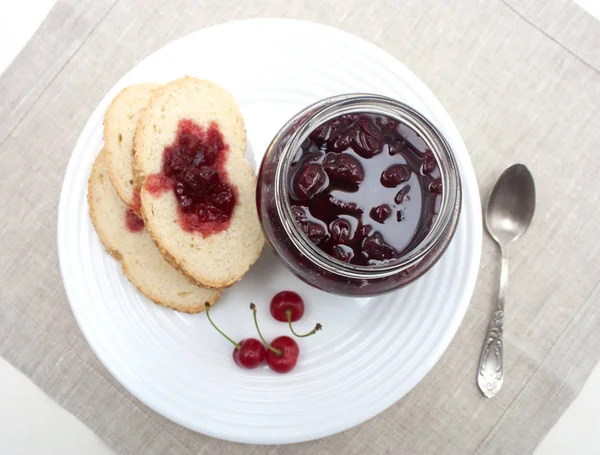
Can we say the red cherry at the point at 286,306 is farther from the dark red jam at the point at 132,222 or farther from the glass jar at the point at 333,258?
the dark red jam at the point at 132,222

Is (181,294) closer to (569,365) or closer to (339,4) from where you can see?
(339,4)

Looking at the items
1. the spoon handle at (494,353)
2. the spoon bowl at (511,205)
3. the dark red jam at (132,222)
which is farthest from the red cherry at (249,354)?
the spoon bowl at (511,205)

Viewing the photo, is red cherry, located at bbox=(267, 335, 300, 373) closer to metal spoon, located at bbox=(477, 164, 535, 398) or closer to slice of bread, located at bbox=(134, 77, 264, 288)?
slice of bread, located at bbox=(134, 77, 264, 288)

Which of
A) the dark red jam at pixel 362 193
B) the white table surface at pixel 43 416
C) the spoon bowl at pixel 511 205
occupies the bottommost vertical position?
the white table surface at pixel 43 416

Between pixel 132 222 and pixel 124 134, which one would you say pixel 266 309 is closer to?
pixel 132 222

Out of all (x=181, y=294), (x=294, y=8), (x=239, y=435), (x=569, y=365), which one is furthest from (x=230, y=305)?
(x=569, y=365)

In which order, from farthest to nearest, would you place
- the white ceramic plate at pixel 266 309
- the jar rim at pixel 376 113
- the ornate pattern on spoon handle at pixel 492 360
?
the ornate pattern on spoon handle at pixel 492 360 < the white ceramic plate at pixel 266 309 < the jar rim at pixel 376 113

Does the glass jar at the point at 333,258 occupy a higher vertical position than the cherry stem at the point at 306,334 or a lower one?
higher
